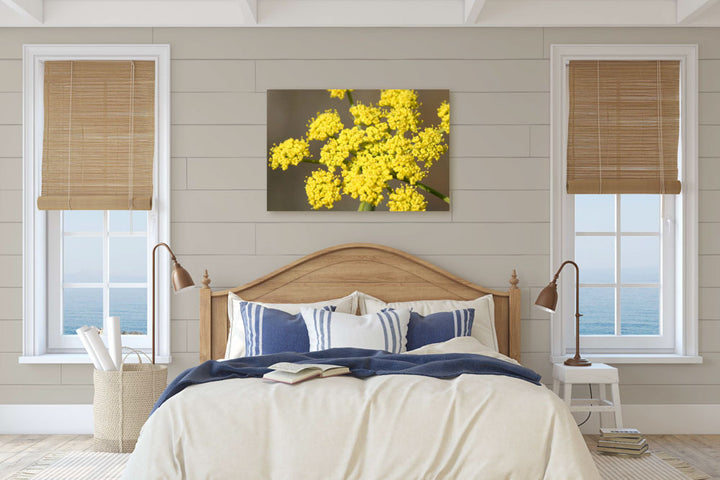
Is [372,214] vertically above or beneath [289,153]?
beneath

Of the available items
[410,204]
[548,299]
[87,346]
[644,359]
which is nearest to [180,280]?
[87,346]

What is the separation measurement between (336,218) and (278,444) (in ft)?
6.45

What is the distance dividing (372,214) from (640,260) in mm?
1777

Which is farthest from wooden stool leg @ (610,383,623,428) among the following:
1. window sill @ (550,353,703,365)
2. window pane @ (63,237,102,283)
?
window pane @ (63,237,102,283)

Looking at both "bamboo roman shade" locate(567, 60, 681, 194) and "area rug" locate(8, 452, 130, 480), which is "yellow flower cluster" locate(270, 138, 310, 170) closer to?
"bamboo roman shade" locate(567, 60, 681, 194)

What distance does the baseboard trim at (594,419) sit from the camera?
4230 millimetres

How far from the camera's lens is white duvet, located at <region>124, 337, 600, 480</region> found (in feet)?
8.16

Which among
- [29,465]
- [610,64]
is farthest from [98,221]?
[610,64]

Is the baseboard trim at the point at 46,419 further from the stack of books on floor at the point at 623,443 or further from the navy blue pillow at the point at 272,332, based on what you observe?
the stack of books on floor at the point at 623,443

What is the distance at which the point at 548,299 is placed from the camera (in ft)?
12.7

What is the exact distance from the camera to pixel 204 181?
4.27 m

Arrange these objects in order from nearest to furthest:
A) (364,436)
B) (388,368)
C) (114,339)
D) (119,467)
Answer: (364,436), (388,368), (119,467), (114,339)

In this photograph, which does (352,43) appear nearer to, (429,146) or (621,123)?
(429,146)

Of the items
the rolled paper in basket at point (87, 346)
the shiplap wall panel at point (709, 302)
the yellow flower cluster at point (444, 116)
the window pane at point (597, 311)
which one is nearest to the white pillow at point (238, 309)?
the rolled paper in basket at point (87, 346)
